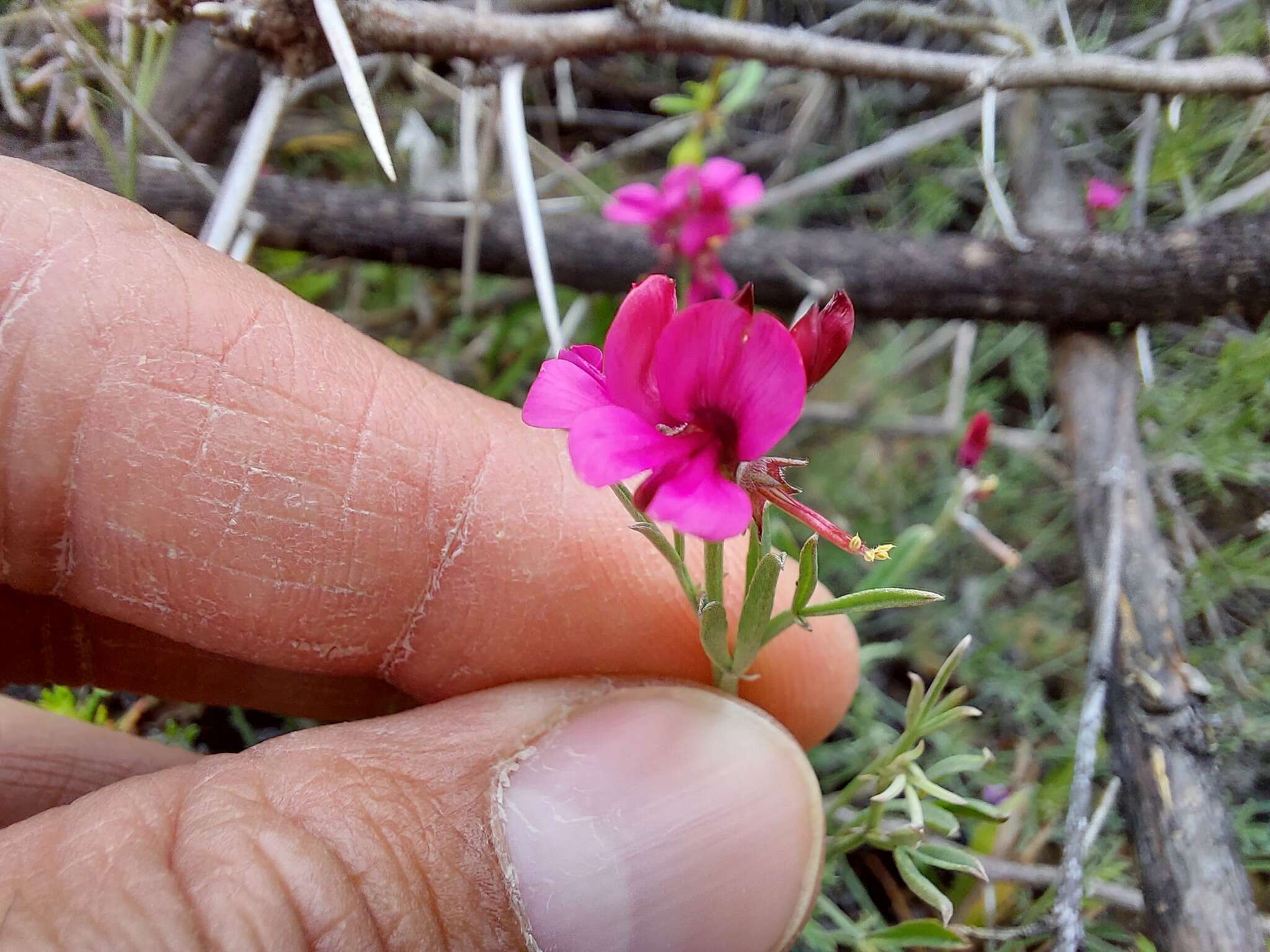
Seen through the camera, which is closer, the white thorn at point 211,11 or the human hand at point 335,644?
the human hand at point 335,644

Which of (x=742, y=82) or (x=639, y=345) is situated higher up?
(x=742, y=82)

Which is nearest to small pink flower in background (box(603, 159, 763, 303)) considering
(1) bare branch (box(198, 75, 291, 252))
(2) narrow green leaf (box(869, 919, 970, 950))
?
(1) bare branch (box(198, 75, 291, 252))

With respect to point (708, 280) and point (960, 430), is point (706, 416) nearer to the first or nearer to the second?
point (708, 280)

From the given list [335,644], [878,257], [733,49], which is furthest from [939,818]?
[733,49]

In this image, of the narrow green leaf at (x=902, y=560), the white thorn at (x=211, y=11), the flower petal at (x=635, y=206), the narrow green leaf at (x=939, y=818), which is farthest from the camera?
the flower petal at (x=635, y=206)

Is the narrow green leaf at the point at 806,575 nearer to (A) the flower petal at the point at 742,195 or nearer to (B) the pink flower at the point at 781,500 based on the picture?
(B) the pink flower at the point at 781,500

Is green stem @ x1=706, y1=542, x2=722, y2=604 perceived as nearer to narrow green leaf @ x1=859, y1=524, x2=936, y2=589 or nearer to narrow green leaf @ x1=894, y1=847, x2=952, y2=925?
narrow green leaf @ x1=894, y1=847, x2=952, y2=925

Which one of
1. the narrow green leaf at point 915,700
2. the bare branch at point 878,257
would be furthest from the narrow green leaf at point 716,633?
the bare branch at point 878,257
